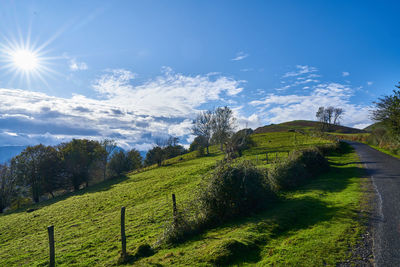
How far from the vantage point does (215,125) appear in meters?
72.1

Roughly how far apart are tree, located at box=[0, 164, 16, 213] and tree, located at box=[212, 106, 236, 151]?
57.3 meters

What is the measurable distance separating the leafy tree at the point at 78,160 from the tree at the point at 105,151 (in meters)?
2.39

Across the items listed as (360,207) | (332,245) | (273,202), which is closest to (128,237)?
(273,202)

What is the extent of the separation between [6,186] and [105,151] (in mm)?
27145

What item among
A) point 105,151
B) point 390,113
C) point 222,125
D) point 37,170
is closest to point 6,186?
point 37,170

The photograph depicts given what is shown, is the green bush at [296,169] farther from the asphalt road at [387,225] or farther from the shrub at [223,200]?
the asphalt road at [387,225]

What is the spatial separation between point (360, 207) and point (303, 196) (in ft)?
14.7

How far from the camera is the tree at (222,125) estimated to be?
65188 millimetres

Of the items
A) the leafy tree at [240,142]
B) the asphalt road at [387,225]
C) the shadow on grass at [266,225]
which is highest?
the leafy tree at [240,142]

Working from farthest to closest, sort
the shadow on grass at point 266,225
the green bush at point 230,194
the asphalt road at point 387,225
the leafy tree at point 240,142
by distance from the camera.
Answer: the leafy tree at point 240,142, the green bush at point 230,194, the shadow on grass at point 266,225, the asphalt road at point 387,225

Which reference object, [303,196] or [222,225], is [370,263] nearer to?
[222,225]

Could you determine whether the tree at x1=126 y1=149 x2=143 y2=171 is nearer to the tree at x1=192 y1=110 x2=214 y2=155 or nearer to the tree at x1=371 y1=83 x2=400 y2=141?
the tree at x1=192 y1=110 x2=214 y2=155

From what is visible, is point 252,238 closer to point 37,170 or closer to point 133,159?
point 37,170

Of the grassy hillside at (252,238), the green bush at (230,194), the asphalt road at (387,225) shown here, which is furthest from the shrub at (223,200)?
the asphalt road at (387,225)
